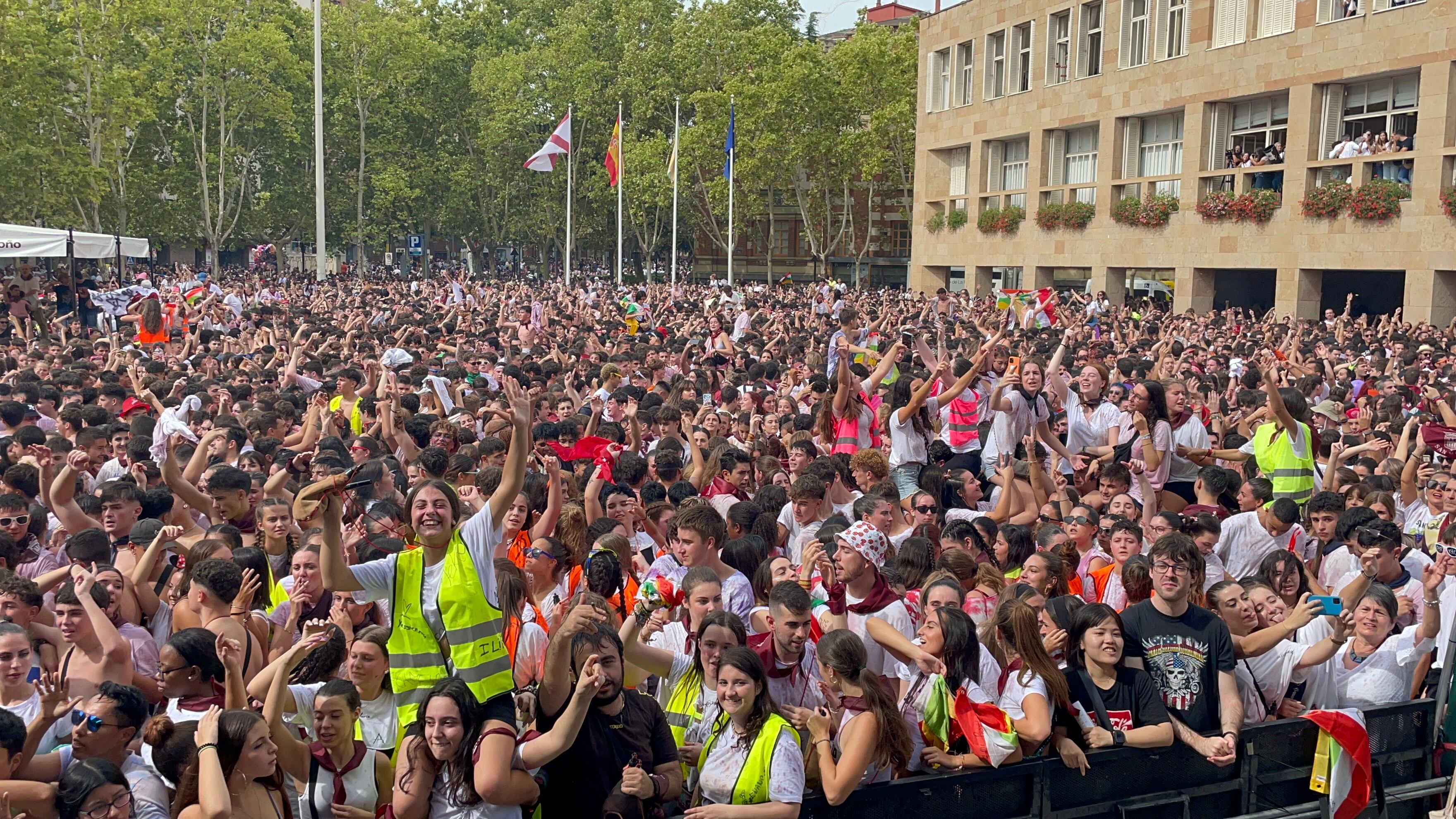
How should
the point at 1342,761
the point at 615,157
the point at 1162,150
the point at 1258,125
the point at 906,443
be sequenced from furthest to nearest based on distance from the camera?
the point at 615,157 < the point at 1162,150 < the point at 1258,125 < the point at 906,443 < the point at 1342,761

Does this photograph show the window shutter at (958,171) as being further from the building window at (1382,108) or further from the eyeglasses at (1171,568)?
the eyeglasses at (1171,568)

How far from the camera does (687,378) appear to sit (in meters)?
13.1

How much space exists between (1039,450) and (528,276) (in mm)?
52623

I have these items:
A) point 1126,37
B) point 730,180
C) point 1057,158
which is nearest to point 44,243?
point 730,180

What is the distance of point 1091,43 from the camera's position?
113 feet

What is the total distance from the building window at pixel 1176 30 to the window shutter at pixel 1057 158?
4.62 m

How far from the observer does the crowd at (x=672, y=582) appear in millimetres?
4602

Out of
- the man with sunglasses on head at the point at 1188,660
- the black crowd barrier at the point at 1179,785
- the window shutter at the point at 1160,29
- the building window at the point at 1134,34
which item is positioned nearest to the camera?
the black crowd barrier at the point at 1179,785

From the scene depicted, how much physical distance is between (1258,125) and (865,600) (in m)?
27.6

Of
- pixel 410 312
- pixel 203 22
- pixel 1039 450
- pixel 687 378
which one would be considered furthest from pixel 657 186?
pixel 1039 450

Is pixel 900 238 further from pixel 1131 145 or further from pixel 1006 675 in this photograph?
pixel 1006 675

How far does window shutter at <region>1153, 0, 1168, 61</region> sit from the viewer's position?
3150 cm

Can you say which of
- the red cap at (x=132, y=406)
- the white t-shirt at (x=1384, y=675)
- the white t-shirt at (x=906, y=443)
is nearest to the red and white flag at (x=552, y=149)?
the red cap at (x=132, y=406)

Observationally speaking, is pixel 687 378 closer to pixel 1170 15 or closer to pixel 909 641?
pixel 909 641
